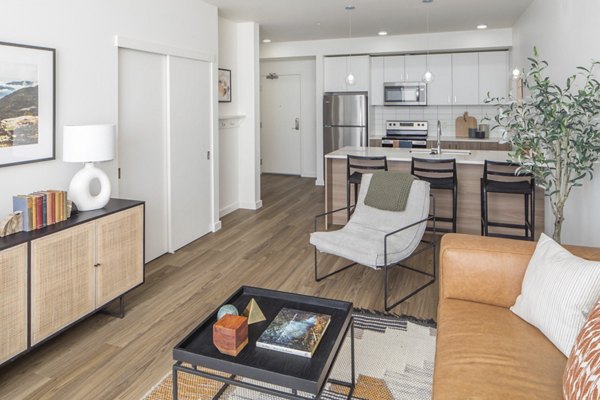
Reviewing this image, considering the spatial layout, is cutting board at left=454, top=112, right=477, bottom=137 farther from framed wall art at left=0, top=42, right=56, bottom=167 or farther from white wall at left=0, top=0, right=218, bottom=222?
framed wall art at left=0, top=42, right=56, bottom=167

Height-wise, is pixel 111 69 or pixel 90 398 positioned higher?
pixel 111 69

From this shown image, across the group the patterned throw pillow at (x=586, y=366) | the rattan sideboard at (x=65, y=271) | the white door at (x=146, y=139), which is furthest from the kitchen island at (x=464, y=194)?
the patterned throw pillow at (x=586, y=366)

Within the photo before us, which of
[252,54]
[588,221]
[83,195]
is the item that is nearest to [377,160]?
[588,221]

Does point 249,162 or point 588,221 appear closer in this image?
point 588,221

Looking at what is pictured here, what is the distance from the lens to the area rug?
2.31 m

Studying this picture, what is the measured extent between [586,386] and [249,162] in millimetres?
5586

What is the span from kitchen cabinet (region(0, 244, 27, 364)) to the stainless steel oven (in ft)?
20.1

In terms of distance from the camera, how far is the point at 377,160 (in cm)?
498

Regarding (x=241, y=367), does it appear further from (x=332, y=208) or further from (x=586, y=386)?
(x=332, y=208)

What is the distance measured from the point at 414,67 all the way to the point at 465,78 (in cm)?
86

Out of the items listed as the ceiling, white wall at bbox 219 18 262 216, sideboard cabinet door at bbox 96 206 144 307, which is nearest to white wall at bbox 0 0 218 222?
sideboard cabinet door at bbox 96 206 144 307

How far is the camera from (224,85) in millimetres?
6074

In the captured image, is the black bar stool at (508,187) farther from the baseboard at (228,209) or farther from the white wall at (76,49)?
the white wall at (76,49)

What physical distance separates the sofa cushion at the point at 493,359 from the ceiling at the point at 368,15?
423cm
